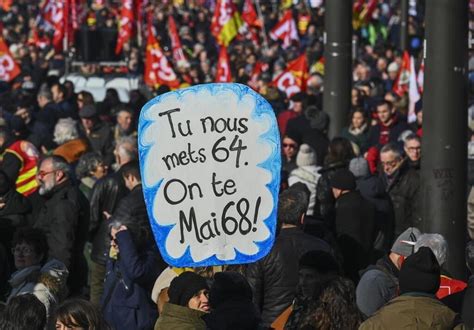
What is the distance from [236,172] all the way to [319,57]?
60.0ft

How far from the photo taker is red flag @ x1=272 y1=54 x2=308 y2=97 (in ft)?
60.3

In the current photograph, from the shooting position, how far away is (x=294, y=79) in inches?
727

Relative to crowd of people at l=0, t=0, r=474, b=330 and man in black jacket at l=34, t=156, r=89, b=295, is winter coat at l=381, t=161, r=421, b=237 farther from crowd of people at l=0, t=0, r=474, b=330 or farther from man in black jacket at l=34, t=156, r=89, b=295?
man in black jacket at l=34, t=156, r=89, b=295

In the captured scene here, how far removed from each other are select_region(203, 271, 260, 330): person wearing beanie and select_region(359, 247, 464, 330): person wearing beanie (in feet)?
1.59

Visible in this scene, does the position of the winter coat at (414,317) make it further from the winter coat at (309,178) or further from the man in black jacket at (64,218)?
the winter coat at (309,178)

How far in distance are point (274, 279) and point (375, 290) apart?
2.55 feet

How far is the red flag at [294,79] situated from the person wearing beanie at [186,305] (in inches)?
466

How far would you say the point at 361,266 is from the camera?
9578 mm

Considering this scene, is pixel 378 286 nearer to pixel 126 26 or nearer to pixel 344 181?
pixel 344 181

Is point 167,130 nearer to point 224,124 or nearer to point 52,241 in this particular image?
point 224,124

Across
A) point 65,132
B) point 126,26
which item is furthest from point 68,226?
point 126,26

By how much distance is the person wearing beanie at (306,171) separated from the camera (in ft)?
35.1

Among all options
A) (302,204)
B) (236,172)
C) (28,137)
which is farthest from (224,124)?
(28,137)

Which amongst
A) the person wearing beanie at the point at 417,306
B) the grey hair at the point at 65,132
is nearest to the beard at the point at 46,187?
the grey hair at the point at 65,132
